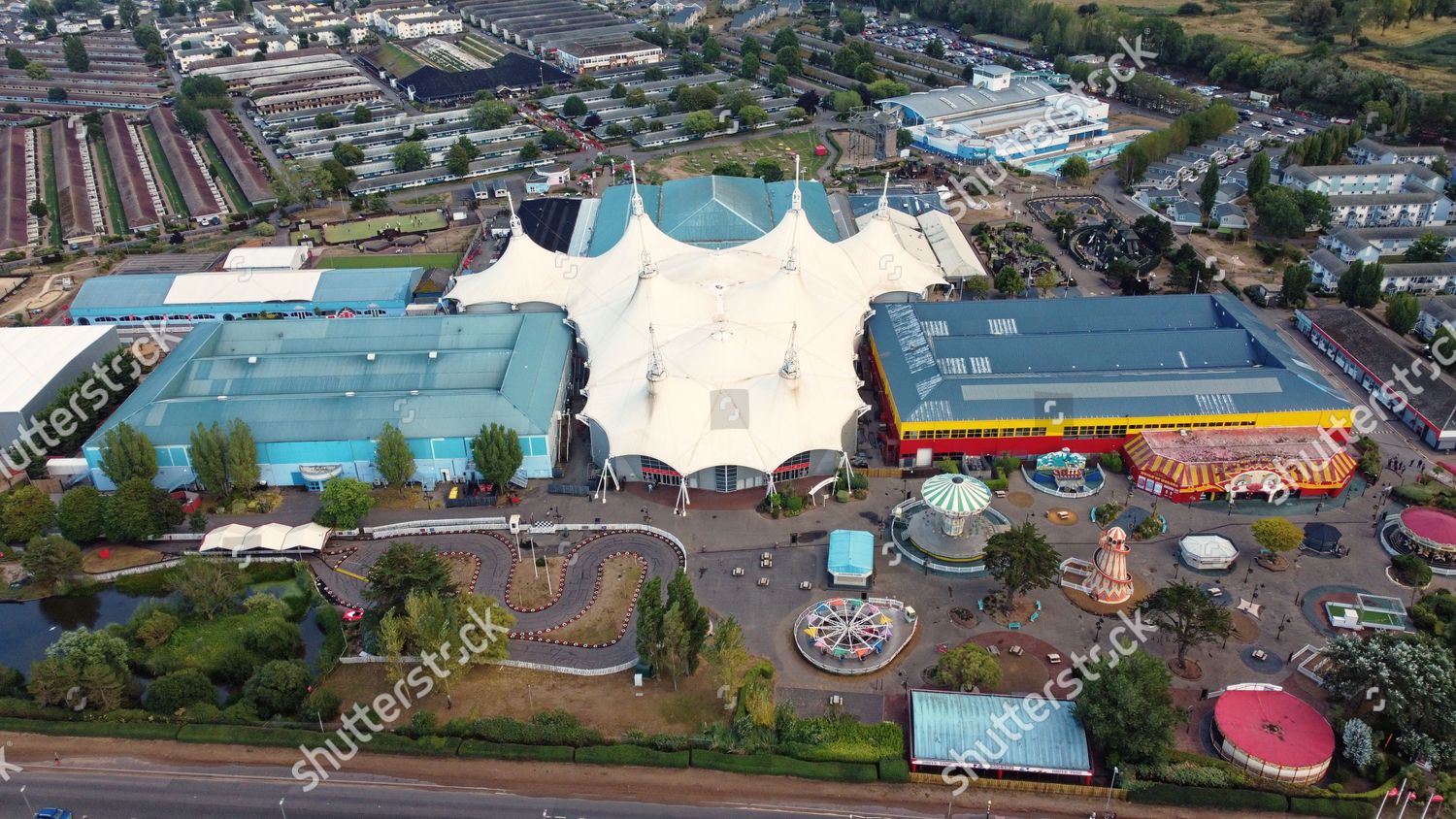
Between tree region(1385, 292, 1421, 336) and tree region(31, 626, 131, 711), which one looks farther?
Answer: tree region(1385, 292, 1421, 336)

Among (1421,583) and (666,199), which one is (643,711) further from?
(666,199)

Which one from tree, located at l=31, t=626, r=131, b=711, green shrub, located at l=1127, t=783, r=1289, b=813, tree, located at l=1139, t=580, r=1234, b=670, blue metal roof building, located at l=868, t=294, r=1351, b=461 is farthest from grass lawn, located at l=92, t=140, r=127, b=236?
green shrub, located at l=1127, t=783, r=1289, b=813

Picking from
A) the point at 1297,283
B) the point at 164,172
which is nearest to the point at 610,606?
the point at 1297,283

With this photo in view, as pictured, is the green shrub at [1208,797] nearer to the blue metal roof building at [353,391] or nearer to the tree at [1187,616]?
the tree at [1187,616]

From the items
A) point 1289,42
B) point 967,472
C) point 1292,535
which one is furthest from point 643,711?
point 1289,42

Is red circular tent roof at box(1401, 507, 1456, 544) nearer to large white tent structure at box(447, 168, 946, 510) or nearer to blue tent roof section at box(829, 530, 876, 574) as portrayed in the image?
blue tent roof section at box(829, 530, 876, 574)

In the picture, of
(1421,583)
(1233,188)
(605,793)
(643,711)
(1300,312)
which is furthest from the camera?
(1233,188)
